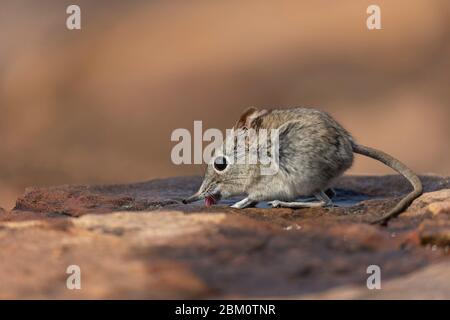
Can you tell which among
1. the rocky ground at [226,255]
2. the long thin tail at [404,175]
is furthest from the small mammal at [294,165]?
the rocky ground at [226,255]

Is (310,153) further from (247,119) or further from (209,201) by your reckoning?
(209,201)

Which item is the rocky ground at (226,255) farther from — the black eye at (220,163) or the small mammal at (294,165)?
the black eye at (220,163)

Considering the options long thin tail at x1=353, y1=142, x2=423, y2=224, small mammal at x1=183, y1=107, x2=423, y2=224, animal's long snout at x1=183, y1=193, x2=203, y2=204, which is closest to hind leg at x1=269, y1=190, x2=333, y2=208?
small mammal at x1=183, y1=107, x2=423, y2=224

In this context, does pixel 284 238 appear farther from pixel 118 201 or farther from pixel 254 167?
pixel 118 201

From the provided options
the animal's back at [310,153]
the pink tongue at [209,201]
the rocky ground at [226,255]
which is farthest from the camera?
the pink tongue at [209,201]

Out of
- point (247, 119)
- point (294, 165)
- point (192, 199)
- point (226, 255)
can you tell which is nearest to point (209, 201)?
point (192, 199)

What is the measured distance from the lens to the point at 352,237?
4887 millimetres

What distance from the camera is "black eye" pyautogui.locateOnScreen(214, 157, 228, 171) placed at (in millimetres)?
6645

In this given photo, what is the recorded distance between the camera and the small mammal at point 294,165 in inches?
247

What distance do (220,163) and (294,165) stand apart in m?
0.67

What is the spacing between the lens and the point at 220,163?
665 centimetres

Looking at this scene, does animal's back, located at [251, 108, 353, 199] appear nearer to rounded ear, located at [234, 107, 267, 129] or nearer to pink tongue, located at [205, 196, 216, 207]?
rounded ear, located at [234, 107, 267, 129]

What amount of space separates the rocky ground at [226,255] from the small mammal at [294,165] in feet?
1.87
